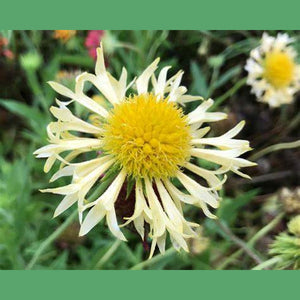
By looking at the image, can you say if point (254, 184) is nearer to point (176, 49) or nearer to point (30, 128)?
point (176, 49)

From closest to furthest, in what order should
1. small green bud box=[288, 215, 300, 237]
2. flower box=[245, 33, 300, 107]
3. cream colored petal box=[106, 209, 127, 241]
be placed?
cream colored petal box=[106, 209, 127, 241], small green bud box=[288, 215, 300, 237], flower box=[245, 33, 300, 107]

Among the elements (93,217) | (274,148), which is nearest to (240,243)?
(274,148)

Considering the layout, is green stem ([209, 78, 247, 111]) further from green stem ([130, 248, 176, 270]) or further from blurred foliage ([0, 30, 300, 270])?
green stem ([130, 248, 176, 270])

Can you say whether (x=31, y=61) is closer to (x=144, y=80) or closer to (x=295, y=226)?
(x=144, y=80)

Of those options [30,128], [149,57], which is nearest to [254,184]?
[149,57]

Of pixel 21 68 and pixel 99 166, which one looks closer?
pixel 99 166

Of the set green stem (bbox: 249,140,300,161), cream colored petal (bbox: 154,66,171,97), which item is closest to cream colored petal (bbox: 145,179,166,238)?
cream colored petal (bbox: 154,66,171,97)
